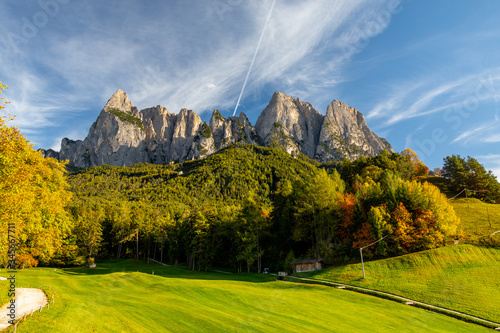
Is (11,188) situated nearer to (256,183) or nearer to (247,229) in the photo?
(247,229)

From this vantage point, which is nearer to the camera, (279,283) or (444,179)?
(279,283)

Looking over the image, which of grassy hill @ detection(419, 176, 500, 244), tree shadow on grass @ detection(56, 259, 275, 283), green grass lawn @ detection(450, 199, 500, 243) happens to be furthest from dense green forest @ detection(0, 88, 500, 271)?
tree shadow on grass @ detection(56, 259, 275, 283)

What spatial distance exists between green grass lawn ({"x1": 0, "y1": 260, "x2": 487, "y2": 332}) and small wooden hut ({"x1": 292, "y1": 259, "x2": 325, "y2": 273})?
445 inches

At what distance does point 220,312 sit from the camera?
2250 centimetres

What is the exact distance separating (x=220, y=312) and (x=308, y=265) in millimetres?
29366

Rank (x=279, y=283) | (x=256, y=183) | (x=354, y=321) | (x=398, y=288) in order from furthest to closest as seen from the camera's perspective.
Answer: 1. (x=256, y=183)
2. (x=279, y=283)
3. (x=398, y=288)
4. (x=354, y=321)

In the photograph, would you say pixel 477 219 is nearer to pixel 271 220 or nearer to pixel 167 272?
pixel 271 220

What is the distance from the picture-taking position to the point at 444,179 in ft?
293

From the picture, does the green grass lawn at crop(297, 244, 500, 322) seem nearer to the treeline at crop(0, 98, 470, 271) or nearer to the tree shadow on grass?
the treeline at crop(0, 98, 470, 271)

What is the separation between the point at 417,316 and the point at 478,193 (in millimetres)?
70363

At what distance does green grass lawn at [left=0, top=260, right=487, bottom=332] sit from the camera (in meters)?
16.4

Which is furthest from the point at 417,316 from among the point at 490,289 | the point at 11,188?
the point at 11,188

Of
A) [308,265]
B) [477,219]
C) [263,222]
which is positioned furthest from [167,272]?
[477,219]

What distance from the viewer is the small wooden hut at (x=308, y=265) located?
157 feet
